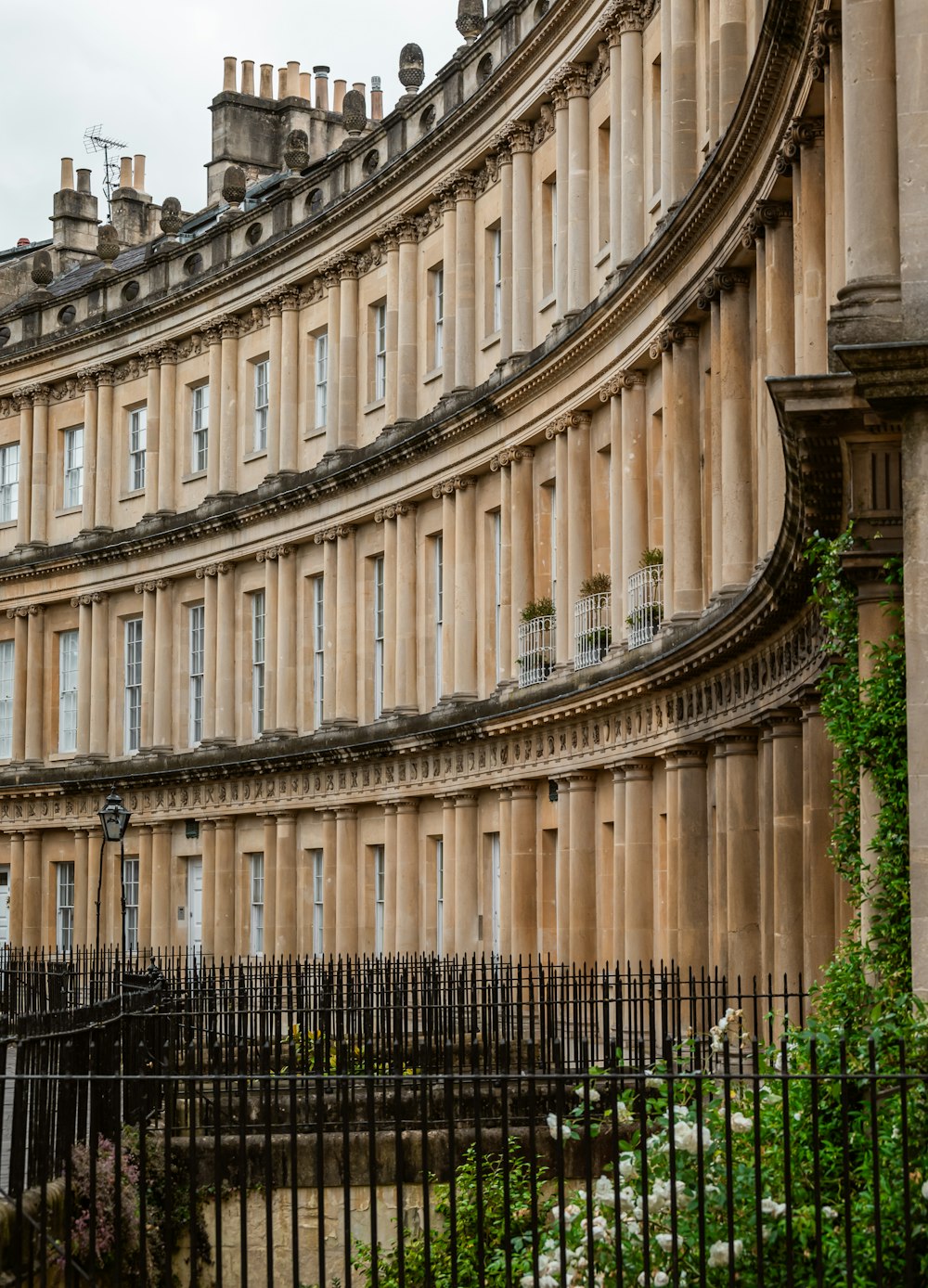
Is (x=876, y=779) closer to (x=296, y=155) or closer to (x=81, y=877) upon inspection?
(x=296, y=155)

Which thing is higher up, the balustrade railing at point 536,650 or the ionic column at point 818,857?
the balustrade railing at point 536,650

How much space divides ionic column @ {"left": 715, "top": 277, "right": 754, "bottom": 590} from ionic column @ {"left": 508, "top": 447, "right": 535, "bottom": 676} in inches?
351

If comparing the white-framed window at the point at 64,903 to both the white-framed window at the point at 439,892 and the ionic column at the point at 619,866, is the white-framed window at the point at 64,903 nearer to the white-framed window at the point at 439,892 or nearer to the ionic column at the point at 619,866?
the white-framed window at the point at 439,892

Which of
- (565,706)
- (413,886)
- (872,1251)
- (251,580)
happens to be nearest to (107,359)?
(251,580)

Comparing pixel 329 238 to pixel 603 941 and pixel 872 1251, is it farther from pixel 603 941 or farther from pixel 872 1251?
pixel 872 1251

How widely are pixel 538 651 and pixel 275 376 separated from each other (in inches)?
484

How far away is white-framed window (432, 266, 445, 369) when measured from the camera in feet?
117

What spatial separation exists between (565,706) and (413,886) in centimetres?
752

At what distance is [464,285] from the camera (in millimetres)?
34438

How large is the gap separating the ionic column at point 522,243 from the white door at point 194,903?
1452 cm

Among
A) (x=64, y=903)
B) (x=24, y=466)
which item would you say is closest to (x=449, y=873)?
(x=64, y=903)

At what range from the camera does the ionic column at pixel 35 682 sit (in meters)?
45.7

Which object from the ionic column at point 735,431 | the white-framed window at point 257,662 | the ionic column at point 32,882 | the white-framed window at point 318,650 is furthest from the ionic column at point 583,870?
the ionic column at point 32,882

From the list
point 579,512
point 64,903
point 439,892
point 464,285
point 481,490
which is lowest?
point 64,903
